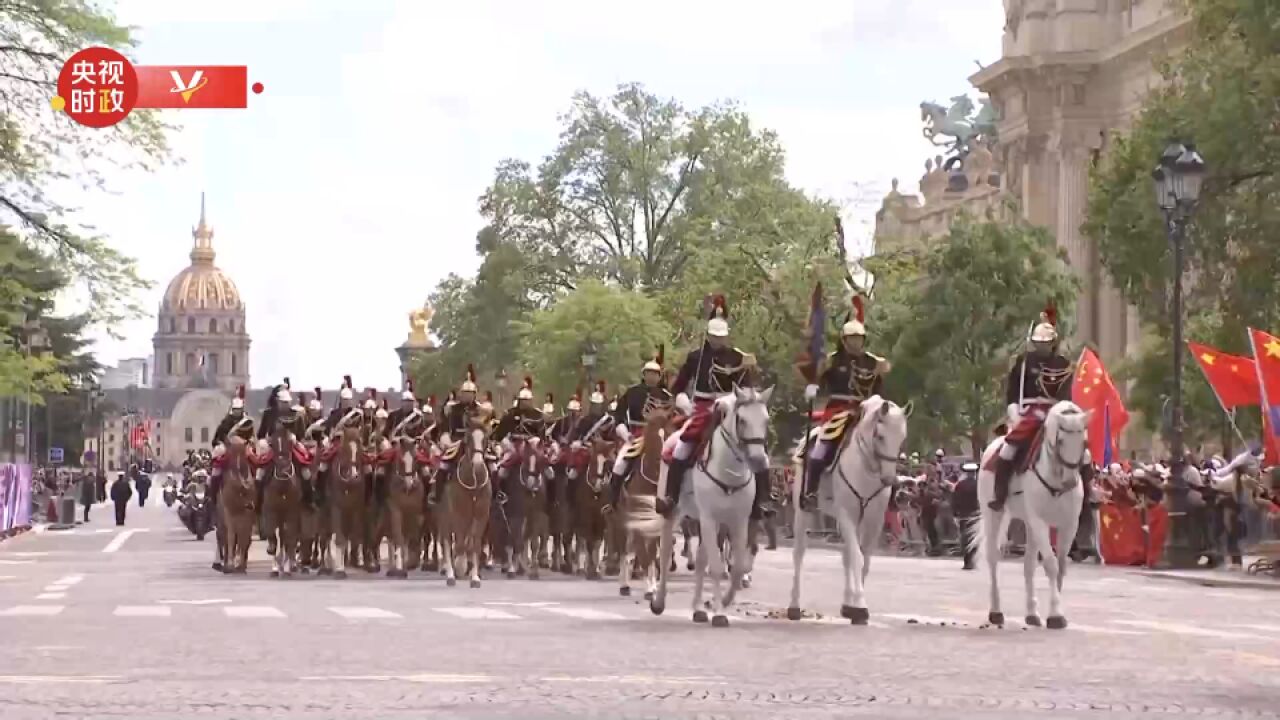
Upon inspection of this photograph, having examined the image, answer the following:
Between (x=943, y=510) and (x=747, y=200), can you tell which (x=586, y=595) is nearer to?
(x=943, y=510)

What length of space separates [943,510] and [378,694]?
3780 cm

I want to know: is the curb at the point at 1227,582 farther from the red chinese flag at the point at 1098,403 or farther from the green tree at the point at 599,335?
the green tree at the point at 599,335

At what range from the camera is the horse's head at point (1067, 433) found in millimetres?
24000

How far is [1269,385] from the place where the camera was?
122ft

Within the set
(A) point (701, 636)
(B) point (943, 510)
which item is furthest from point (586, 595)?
(B) point (943, 510)

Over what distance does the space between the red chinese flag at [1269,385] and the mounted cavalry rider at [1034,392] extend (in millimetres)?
12003

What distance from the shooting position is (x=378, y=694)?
1633 cm

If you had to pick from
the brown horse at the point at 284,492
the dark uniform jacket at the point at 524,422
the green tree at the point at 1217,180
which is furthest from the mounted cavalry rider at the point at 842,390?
the green tree at the point at 1217,180

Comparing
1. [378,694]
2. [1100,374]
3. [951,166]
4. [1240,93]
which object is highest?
[951,166]

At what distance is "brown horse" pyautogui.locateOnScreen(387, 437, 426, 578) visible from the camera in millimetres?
36594

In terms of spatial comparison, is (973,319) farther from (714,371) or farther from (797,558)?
(714,371)

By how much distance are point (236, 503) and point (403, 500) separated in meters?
3.40

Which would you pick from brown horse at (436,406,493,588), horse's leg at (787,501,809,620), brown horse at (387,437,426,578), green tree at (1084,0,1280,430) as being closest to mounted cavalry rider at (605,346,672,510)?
horse's leg at (787,501,809,620)

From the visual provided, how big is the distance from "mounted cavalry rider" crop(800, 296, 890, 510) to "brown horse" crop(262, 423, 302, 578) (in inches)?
565
